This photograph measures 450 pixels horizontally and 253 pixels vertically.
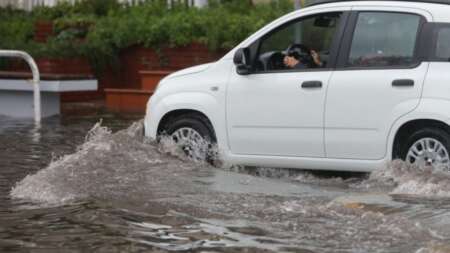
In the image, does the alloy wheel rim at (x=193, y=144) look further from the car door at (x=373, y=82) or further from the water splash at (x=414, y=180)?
the water splash at (x=414, y=180)

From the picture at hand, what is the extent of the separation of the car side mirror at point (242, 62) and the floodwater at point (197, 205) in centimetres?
101

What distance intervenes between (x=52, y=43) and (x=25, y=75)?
177cm

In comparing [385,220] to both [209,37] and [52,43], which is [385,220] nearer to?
[209,37]

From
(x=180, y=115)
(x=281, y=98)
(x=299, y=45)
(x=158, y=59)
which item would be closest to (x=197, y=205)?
(x=281, y=98)

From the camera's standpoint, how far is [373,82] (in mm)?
9023

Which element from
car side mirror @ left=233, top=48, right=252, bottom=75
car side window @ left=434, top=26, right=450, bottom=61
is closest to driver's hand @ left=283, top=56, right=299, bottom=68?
car side mirror @ left=233, top=48, right=252, bottom=75

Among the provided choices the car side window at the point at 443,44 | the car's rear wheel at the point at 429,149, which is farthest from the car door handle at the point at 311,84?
the car side window at the point at 443,44

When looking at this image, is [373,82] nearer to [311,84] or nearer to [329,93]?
[329,93]

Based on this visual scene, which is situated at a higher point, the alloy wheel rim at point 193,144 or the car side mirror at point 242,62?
the car side mirror at point 242,62

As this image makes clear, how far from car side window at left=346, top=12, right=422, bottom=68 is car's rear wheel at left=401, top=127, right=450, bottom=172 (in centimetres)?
67

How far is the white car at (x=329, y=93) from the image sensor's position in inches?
350

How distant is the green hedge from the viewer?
16.7m

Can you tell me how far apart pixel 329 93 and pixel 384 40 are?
0.70 meters

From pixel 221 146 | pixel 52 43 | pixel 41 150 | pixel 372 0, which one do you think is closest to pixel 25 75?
pixel 52 43
